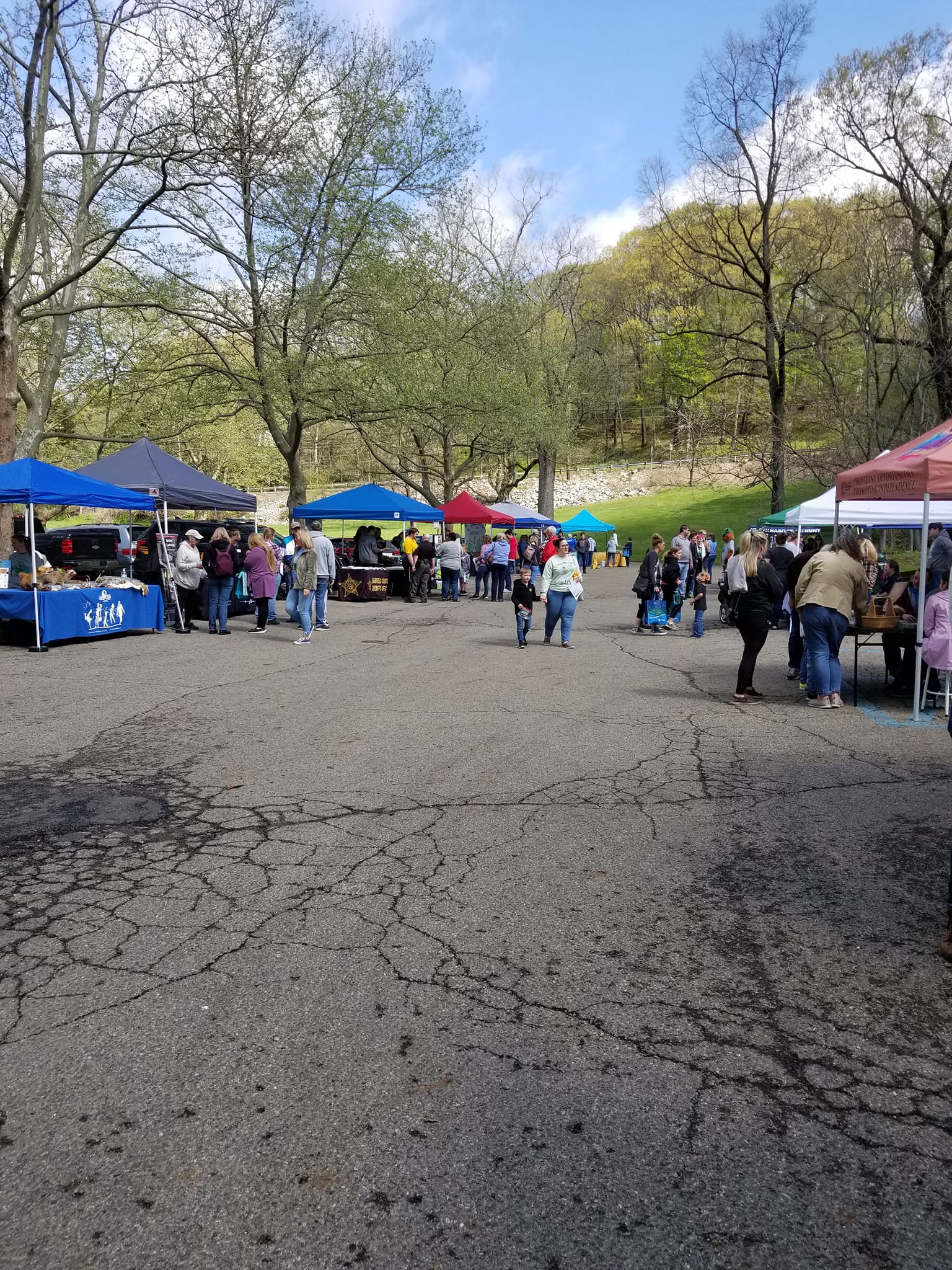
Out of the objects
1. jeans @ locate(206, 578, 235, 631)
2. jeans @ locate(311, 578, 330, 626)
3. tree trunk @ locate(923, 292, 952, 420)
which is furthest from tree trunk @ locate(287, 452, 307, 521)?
tree trunk @ locate(923, 292, 952, 420)

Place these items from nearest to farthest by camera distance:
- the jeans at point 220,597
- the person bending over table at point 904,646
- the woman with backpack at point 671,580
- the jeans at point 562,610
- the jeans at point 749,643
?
the jeans at point 749,643
the person bending over table at point 904,646
the jeans at point 562,610
the jeans at point 220,597
the woman with backpack at point 671,580

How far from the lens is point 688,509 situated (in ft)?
209

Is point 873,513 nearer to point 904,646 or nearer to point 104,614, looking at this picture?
point 904,646

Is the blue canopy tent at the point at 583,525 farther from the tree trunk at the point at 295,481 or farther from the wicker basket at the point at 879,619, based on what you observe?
the wicker basket at the point at 879,619

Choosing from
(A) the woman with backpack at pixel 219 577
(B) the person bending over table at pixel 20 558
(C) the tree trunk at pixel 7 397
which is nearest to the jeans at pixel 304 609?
(A) the woman with backpack at pixel 219 577

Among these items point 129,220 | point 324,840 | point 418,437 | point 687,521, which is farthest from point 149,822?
point 687,521

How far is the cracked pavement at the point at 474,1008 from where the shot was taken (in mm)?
2293

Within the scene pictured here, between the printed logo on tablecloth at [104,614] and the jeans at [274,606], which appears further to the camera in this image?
the jeans at [274,606]

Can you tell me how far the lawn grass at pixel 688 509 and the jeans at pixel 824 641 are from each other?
44867mm

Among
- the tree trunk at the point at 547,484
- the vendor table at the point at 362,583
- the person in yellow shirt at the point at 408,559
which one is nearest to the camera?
the vendor table at the point at 362,583

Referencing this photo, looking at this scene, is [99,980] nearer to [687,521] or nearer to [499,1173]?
[499,1173]

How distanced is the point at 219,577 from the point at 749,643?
9.73 meters

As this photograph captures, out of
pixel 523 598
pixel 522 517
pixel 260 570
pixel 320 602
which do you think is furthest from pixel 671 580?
Result: pixel 522 517

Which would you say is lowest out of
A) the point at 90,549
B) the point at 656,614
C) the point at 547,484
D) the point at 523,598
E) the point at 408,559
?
the point at 656,614
